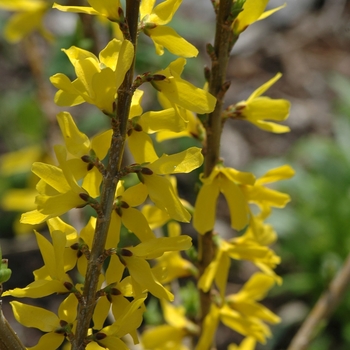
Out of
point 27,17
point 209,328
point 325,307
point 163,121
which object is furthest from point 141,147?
point 27,17

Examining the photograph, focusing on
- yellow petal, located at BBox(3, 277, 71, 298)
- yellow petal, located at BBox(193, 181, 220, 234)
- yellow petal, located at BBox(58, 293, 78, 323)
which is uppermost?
yellow petal, located at BBox(193, 181, 220, 234)

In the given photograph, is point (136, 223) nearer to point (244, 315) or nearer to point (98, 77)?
point (98, 77)

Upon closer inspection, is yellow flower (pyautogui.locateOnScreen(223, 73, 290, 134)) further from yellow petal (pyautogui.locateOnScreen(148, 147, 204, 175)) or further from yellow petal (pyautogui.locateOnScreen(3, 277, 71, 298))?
yellow petal (pyautogui.locateOnScreen(3, 277, 71, 298))

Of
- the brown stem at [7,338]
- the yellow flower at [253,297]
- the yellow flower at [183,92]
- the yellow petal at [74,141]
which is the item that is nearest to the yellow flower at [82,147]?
the yellow petal at [74,141]

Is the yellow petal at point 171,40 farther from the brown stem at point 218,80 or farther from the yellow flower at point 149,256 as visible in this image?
the yellow flower at point 149,256

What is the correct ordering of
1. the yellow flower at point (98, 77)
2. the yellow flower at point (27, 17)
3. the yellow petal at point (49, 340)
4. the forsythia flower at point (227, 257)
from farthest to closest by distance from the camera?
the yellow flower at point (27, 17) < the forsythia flower at point (227, 257) < the yellow petal at point (49, 340) < the yellow flower at point (98, 77)

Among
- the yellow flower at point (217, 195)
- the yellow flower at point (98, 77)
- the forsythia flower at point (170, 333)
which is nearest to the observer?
the yellow flower at point (98, 77)

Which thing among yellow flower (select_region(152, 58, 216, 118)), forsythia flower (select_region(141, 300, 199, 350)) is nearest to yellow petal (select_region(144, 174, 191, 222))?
yellow flower (select_region(152, 58, 216, 118))
